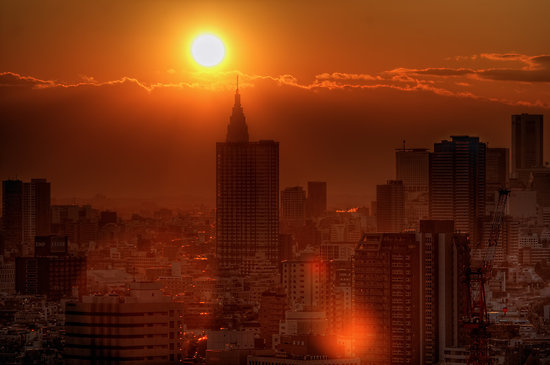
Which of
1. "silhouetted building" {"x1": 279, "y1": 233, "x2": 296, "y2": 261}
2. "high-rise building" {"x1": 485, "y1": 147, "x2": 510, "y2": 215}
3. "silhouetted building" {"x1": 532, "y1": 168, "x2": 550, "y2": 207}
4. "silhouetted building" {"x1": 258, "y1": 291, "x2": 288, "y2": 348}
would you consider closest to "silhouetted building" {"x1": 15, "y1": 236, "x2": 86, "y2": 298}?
"silhouetted building" {"x1": 258, "y1": 291, "x2": 288, "y2": 348}

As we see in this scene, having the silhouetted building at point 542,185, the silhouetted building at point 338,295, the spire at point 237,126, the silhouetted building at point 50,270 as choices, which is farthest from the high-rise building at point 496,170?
the silhouetted building at point 50,270

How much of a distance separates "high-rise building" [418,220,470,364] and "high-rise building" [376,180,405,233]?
9342mm

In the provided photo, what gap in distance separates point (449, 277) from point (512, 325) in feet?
16.4

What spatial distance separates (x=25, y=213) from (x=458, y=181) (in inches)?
582

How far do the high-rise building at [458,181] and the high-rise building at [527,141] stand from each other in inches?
36.2

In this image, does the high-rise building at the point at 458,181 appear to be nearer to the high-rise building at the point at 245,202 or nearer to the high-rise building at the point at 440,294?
the high-rise building at the point at 245,202

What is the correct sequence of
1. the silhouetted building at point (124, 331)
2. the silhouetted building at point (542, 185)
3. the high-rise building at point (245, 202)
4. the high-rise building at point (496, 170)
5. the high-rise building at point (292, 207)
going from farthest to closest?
the silhouetted building at point (542, 185) < the high-rise building at point (496, 170) < the high-rise building at point (292, 207) < the high-rise building at point (245, 202) < the silhouetted building at point (124, 331)

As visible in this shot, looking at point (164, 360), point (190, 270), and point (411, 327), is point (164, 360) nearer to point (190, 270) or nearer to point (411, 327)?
point (411, 327)

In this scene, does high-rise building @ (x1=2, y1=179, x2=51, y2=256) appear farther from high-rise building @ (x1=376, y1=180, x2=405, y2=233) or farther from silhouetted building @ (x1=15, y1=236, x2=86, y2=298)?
high-rise building @ (x1=376, y1=180, x2=405, y2=233)

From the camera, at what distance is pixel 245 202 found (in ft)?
159

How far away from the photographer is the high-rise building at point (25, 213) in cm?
3453

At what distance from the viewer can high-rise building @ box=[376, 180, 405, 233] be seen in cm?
4131

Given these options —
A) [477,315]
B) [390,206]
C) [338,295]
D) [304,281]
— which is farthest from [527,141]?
[477,315]

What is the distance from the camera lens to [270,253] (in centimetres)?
4497
